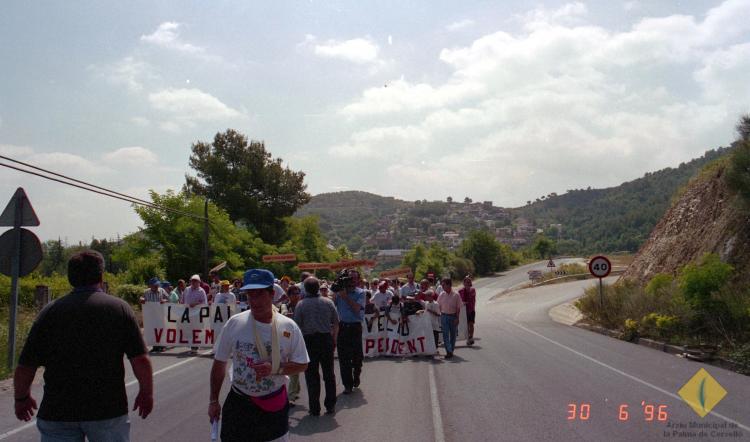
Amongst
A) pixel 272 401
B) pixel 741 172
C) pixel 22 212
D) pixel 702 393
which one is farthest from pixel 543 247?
pixel 272 401

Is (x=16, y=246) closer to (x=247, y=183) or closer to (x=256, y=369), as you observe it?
(x=256, y=369)

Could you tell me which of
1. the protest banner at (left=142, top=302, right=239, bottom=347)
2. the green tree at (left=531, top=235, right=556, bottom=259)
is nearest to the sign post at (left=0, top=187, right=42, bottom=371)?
the protest banner at (left=142, top=302, right=239, bottom=347)

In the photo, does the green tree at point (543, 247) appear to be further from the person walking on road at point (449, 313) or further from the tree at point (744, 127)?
the person walking on road at point (449, 313)

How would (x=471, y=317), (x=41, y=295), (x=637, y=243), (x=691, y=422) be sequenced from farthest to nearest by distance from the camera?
(x=637, y=243) → (x=41, y=295) → (x=471, y=317) → (x=691, y=422)

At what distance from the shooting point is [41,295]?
22.3 meters

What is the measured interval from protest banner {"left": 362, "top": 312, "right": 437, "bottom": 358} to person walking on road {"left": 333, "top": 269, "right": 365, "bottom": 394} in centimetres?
473

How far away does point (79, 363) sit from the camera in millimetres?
4230

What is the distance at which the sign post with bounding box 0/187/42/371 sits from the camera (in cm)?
1232

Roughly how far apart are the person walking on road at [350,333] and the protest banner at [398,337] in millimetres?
4729

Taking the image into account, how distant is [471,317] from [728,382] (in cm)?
779

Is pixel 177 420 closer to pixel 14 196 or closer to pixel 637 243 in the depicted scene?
pixel 14 196

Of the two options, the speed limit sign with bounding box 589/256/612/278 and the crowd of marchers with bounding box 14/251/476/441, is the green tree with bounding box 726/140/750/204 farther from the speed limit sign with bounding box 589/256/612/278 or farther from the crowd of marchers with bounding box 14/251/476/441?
the crowd of marchers with bounding box 14/251/476/441

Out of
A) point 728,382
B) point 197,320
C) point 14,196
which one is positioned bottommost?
point 728,382

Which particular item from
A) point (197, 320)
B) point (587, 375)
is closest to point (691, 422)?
point (587, 375)
